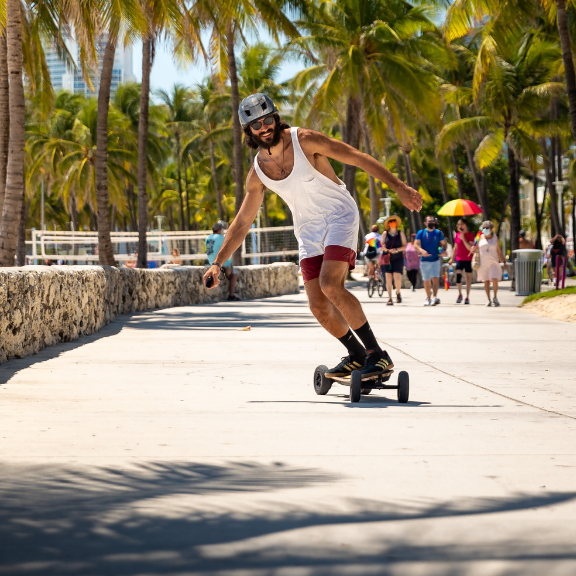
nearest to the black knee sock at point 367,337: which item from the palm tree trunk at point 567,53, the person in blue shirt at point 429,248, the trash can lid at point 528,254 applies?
the person in blue shirt at point 429,248

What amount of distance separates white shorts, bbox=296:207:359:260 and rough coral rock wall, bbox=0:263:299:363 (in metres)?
3.06

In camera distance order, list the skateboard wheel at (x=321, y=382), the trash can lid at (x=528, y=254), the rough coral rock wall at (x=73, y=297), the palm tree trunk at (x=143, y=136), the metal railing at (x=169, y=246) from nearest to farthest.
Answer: the skateboard wheel at (x=321, y=382), the rough coral rock wall at (x=73, y=297), the trash can lid at (x=528, y=254), the palm tree trunk at (x=143, y=136), the metal railing at (x=169, y=246)

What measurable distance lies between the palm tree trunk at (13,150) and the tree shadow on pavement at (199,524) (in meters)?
9.56

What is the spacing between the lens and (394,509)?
125 inches

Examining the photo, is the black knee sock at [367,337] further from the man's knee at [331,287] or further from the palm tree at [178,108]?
the palm tree at [178,108]

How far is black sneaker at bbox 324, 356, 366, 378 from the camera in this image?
589 cm

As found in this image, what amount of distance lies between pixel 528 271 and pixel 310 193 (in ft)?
54.7

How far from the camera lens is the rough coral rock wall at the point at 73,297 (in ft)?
26.3

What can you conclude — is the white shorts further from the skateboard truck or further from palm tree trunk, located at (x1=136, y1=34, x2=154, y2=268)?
palm tree trunk, located at (x1=136, y1=34, x2=154, y2=268)

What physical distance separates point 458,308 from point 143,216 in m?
8.98

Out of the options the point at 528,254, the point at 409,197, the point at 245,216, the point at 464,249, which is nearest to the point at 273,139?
the point at 245,216

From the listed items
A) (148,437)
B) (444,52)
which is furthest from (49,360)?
(444,52)

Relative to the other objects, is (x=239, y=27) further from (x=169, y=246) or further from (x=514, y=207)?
(x=514, y=207)

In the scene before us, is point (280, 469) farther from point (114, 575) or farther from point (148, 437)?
point (114, 575)
